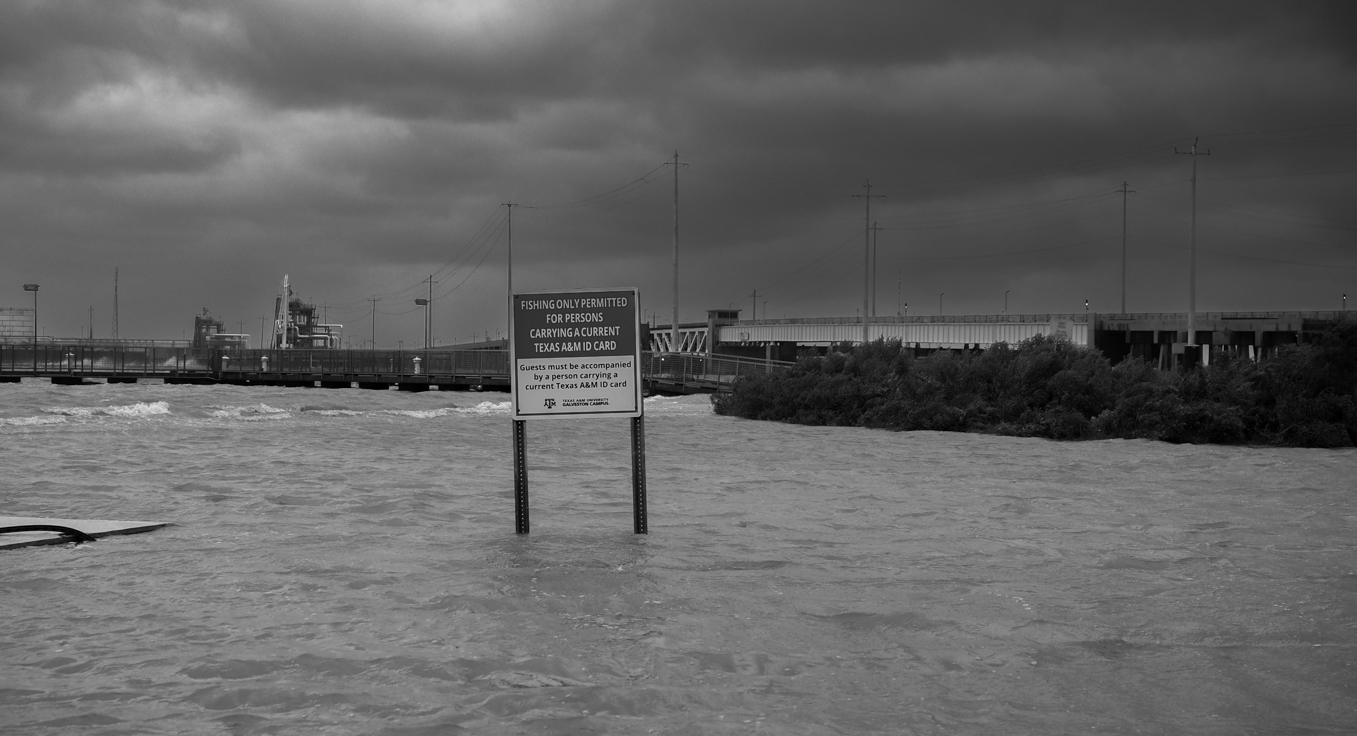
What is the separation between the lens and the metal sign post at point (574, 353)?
9.56m

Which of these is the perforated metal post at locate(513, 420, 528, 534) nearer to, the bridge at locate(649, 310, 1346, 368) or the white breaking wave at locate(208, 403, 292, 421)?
the white breaking wave at locate(208, 403, 292, 421)

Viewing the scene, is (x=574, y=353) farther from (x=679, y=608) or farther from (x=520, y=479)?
(x=679, y=608)

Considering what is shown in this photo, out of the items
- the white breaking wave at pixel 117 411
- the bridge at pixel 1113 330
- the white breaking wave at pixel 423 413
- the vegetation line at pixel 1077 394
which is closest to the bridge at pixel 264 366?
the bridge at pixel 1113 330

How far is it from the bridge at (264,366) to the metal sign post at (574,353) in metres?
59.0

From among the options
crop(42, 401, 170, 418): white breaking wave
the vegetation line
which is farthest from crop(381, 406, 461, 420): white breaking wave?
the vegetation line

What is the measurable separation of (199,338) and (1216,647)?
433 ft

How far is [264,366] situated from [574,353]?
240ft

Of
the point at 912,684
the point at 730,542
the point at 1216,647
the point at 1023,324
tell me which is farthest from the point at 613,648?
the point at 1023,324

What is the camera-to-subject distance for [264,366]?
7756 cm

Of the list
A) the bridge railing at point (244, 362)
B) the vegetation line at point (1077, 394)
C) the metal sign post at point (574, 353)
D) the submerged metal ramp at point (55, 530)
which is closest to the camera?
the submerged metal ramp at point (55, 530)

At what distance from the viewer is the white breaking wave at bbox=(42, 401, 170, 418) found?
3297 centimetres

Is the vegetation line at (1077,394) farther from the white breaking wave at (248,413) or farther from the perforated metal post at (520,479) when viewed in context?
the perforated metal post at (520,479)

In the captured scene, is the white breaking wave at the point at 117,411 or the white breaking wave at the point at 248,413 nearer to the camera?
the white breaking wave at the point at 117,411

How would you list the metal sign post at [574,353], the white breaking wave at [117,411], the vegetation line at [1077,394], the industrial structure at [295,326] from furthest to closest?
the industrial structure at [295,326] < the white breaking wave at [117,411] < the vegetation line at [1077,394] < the metal sign post at [574,353]
